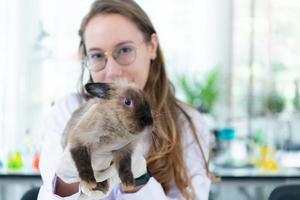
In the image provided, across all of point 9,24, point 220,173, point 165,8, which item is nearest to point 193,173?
point 220,173

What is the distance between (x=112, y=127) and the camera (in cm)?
82

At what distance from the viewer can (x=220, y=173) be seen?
2703 mm

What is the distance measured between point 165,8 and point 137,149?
401cm

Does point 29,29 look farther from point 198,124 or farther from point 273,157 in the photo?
point 198,124

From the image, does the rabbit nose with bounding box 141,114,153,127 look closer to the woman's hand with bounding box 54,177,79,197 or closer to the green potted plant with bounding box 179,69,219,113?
the woman's hand with bounding box 54,177,79,197

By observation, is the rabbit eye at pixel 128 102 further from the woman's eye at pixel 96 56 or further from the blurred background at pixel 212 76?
the blurred background at pixel 212 76

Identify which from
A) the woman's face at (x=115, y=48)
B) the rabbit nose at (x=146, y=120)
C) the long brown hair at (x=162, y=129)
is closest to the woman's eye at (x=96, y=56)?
the woman's face at (x=115, y=48)

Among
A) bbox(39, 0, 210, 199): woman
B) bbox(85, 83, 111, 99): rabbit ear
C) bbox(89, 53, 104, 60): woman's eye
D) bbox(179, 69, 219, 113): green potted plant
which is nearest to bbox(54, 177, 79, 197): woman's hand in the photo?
bbox(39, 0, 210, 199): woman

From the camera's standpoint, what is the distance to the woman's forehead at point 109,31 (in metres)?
1.29

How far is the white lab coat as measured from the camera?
122 centimetres

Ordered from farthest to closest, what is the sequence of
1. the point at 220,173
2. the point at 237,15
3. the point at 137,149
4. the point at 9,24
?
1. the point at 237,15
2. the point at 9,24
3. the point at 220,173
4. the point at 137,149

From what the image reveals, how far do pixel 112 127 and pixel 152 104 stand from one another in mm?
369

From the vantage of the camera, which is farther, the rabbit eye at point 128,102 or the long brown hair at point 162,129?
the long brown hair at point 162,129

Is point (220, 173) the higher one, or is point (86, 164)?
point (86, 164)
